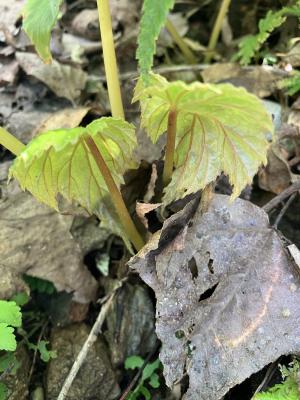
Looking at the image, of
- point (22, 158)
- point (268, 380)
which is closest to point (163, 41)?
point (22, 158)

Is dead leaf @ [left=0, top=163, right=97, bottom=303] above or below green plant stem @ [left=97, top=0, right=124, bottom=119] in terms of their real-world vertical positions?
below

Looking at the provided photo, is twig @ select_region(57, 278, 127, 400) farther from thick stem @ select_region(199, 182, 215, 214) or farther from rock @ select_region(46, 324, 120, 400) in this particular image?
thick stem @ select_region(199, 182, 215, 214)

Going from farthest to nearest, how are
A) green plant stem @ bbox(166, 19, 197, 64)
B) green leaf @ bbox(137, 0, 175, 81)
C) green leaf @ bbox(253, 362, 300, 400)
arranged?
green plant stem @ bbox(166, 19, 197, 64) < green leaf @ bbox(253, 362, 300, 400) < green leaf @ bbox(137, 0, 175, 81)

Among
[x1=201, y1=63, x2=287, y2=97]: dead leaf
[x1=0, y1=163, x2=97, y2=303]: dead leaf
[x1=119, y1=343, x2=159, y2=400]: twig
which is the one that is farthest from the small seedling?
[x1=201, y1=63, x2=287, y2=97]: dead leaf

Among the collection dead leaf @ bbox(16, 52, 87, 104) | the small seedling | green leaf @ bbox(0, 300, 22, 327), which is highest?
dead leaf @ bbox(16, 52, 87, 104)

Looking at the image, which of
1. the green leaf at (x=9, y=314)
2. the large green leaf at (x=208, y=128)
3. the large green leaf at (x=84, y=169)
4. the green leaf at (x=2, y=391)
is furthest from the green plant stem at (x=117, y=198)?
the green leaf at (x=2, y=391)

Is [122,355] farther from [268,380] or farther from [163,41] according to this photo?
[163,41]

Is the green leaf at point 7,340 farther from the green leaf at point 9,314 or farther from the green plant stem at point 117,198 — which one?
the green plant stem at point 117,198
